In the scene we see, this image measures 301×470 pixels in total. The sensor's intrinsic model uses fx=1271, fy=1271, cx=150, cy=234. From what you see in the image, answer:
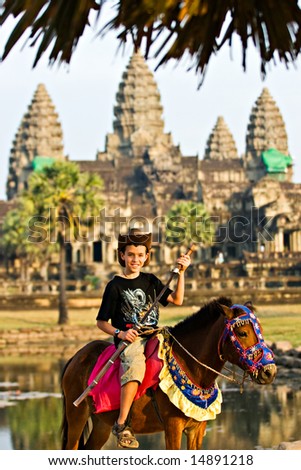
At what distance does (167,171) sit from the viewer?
557 ft

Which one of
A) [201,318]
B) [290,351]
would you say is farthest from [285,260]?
[201,318]

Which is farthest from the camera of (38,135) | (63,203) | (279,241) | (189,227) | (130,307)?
(38,135)

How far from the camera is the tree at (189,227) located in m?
100

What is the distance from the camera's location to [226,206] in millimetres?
136250

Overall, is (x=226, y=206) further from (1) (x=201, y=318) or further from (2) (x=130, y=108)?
(1) (x=201, y=318)

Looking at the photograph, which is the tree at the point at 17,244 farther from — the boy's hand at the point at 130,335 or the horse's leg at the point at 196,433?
the boy's hand at the point at 130,335

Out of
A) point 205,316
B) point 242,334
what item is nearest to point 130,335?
point 205,316

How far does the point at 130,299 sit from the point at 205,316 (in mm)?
609

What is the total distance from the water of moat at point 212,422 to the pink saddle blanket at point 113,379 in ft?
21.3

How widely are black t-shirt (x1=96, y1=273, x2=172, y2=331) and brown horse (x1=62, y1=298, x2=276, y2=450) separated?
357 millimetres

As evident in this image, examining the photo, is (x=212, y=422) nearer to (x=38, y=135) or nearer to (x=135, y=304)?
(x=135, y=304)

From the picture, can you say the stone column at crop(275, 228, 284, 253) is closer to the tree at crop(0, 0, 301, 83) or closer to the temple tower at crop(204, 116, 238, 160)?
the temple tower at crop(204, 116, 238, 160)

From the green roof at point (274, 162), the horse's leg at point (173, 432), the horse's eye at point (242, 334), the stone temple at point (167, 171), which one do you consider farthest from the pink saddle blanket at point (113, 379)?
the green roof at point (274, 162)

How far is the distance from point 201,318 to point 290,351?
2323cm
